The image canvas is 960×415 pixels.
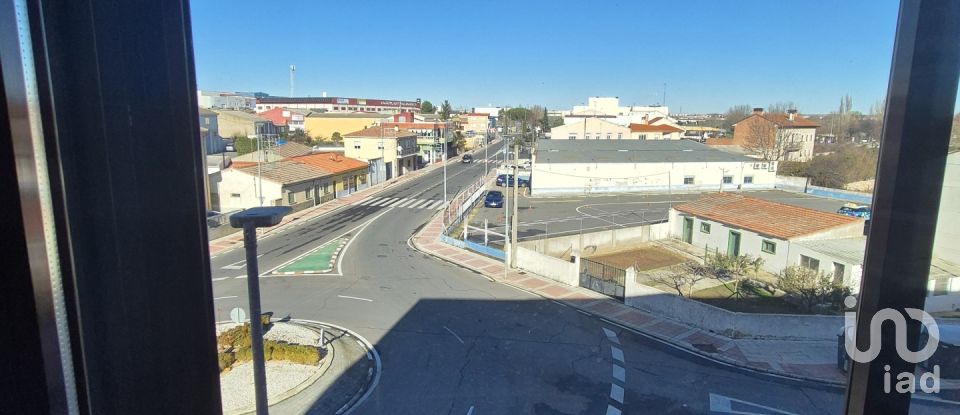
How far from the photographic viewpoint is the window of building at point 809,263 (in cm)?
1480

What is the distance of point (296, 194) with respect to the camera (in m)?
26.1

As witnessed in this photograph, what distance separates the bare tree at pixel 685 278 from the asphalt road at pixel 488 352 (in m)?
3.78

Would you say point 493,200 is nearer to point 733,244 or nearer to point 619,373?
point 733,244

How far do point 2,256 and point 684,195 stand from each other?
36.8 metres

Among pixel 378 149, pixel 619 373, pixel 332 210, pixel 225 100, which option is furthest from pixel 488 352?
pixel 225 100

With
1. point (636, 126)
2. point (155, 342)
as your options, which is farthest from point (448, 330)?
point (636, 126)

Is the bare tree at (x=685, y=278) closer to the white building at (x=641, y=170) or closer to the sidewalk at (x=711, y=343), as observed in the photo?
the sidewalk at (x=711, y=343)

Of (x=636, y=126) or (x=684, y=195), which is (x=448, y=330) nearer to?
(x=684, y=195)

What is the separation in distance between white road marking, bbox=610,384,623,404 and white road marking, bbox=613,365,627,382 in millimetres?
321

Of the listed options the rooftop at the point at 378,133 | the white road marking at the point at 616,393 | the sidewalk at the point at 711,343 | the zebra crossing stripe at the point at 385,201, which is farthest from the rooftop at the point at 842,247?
the rooftop at the point at 378,133

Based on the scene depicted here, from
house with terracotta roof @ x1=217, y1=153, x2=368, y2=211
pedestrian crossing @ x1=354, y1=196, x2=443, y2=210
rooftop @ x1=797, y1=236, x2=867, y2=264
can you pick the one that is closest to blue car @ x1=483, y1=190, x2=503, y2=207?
pedestrian crossing @ x1=354, y1=196, x2=443, y2=210

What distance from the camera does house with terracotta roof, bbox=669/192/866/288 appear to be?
47.9 feet

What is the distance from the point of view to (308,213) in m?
26.6

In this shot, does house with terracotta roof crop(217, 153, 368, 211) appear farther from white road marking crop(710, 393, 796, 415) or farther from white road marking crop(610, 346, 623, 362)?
white road marking crop(710, 393, 796, 415)
